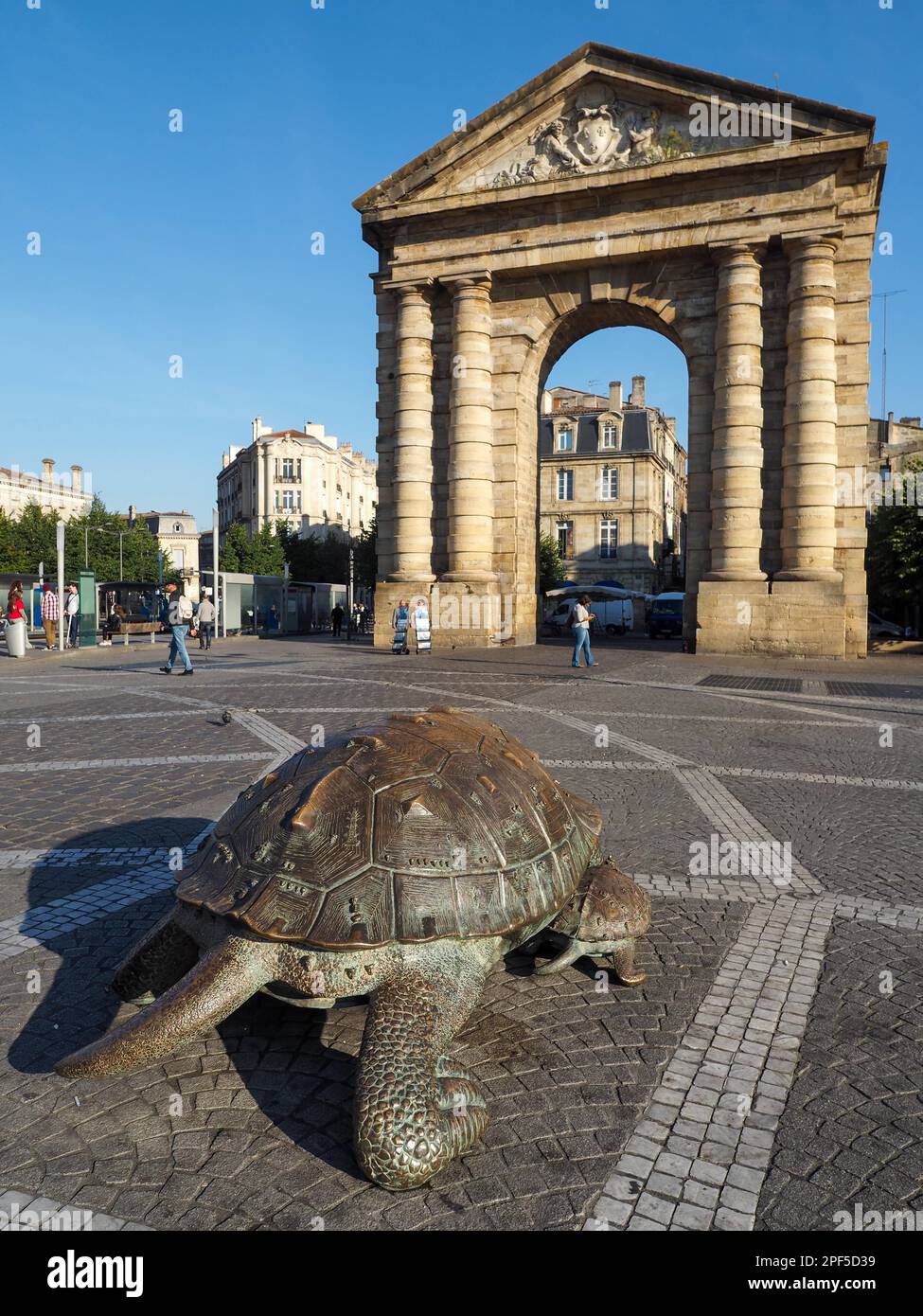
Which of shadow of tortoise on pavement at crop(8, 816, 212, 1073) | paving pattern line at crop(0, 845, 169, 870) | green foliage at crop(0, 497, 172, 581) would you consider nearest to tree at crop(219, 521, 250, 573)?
green foliage at crop(0, 497, 172, 581)

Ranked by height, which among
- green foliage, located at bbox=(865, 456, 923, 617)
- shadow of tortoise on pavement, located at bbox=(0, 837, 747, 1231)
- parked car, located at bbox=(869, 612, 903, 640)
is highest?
green foliage, located at bbox=(865, 456, 923, 617)

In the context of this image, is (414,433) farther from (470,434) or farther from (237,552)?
(237,552)

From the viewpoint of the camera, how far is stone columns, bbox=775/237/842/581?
20578mm

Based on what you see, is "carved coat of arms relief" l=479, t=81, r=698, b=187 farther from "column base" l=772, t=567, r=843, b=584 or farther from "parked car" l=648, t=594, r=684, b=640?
"parked car" l=648, t=594, r=684, b=640

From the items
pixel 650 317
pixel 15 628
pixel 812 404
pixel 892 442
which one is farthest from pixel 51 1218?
pixel 892 442

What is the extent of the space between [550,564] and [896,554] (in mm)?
26405

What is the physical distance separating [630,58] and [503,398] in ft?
29.6

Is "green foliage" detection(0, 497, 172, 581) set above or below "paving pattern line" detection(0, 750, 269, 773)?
above

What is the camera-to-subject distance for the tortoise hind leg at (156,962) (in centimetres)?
303

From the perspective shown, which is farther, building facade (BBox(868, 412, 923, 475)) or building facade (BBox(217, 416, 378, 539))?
building facade (BBox(217, 416, 378, 539))

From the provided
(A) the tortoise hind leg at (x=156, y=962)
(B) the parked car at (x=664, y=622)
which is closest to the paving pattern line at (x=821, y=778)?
(A) the tortoise hind leg at (x=156, y=962)

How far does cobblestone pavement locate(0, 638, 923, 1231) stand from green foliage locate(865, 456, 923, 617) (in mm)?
26571

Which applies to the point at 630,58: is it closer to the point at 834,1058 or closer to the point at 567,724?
the point at 567,724
